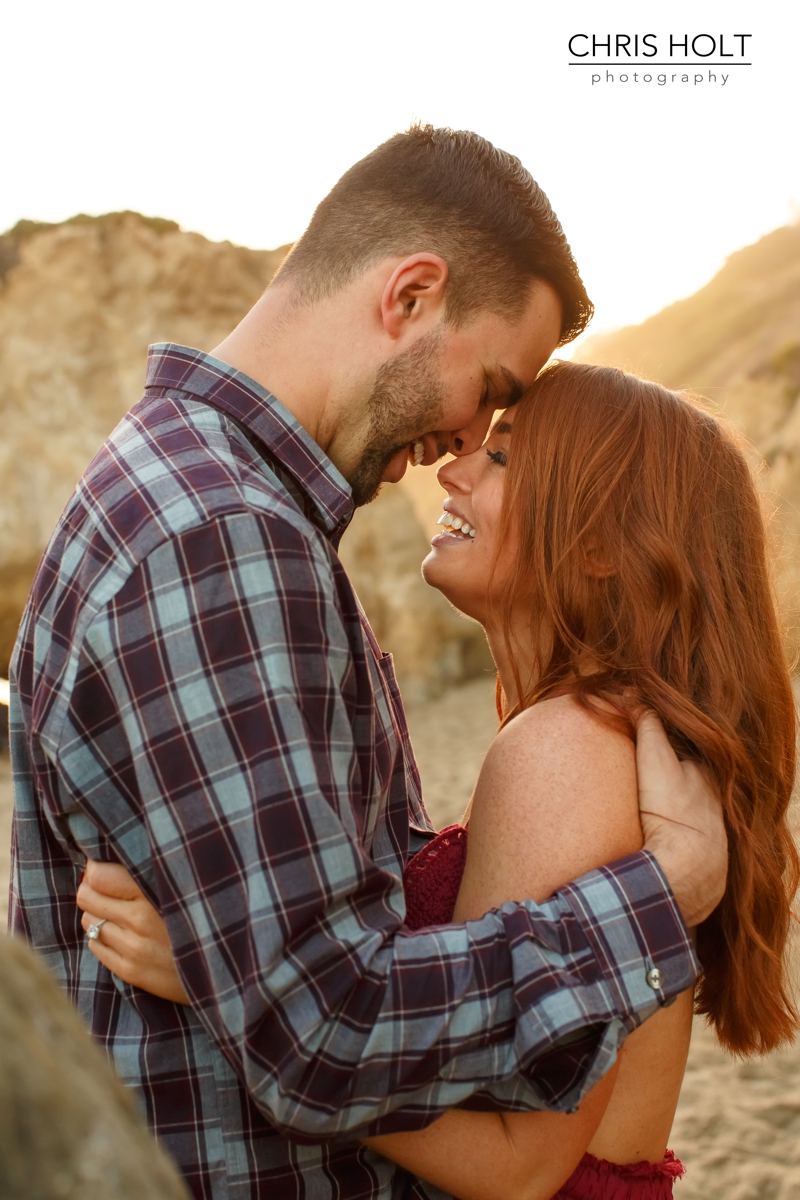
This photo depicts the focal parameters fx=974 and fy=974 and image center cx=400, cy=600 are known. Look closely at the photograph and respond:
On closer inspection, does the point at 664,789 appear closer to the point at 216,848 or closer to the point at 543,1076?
the point at 543,1076

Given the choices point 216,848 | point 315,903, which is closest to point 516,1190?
point 315,903

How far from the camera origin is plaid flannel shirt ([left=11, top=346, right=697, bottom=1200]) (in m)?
1.17

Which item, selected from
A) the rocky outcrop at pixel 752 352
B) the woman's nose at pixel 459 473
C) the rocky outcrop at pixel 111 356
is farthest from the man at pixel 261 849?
the rocky outcrop at pixel 111 356

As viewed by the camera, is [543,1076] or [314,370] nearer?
[543,1076]

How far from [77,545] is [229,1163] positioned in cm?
89

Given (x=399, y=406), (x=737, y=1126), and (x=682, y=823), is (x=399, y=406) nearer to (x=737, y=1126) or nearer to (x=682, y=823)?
(x=682, y=823)

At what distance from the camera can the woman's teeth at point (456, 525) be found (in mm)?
2355

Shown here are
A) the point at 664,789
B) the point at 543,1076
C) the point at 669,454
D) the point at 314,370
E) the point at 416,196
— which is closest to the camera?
the point at 543,1076

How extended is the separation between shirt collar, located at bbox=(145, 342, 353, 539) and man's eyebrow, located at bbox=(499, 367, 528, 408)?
0.60 meters

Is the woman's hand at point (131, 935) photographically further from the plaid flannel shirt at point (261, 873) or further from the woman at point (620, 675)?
the woman at point (620, 675)

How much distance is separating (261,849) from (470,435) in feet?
4.17

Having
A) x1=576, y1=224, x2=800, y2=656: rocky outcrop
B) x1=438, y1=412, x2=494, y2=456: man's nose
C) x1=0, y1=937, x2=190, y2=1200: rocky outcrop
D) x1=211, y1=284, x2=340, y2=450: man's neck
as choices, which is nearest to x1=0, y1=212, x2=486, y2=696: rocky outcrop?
x1=576, y1=224, x2=800, y2=656: rocky outcrop

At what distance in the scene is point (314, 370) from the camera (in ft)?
5.83

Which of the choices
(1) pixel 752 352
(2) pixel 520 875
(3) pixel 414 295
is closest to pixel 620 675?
(2) pixel 520 875
